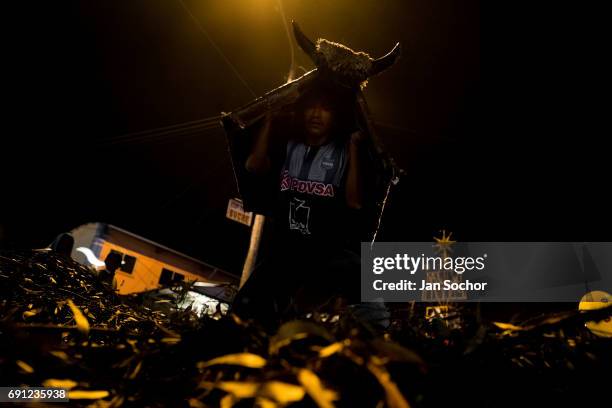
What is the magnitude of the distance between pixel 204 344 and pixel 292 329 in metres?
0.32

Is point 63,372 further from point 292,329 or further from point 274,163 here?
point 274,163

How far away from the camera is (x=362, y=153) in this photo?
267 cm

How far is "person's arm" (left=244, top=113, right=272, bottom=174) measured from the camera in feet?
8.39

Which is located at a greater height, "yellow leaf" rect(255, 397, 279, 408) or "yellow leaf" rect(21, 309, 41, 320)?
"yellow leaf" rect(21, 309, 41, 320)

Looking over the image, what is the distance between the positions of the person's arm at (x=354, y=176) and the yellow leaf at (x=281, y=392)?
194 centimetres

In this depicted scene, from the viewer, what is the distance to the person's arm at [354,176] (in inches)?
99.2

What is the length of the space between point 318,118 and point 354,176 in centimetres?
58

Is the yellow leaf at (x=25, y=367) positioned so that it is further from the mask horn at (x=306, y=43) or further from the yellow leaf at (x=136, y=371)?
the mask horn at (x=306, y=43)

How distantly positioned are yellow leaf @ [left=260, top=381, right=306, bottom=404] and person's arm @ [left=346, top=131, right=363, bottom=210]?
1.94 m

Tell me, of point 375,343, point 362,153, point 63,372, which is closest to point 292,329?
point 375,343

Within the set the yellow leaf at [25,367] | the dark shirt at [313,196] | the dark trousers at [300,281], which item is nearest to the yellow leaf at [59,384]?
the yellow leaf at [25,367]

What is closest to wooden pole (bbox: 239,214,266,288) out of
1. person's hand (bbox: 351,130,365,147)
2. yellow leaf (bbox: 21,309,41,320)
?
person's hand (bbox: 351,130,365,147)

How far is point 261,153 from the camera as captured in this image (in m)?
2.58

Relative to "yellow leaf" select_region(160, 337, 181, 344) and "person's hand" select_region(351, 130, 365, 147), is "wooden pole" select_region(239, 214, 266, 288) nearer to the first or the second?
"person's hand" select_region(351, 130, 365, 147)
